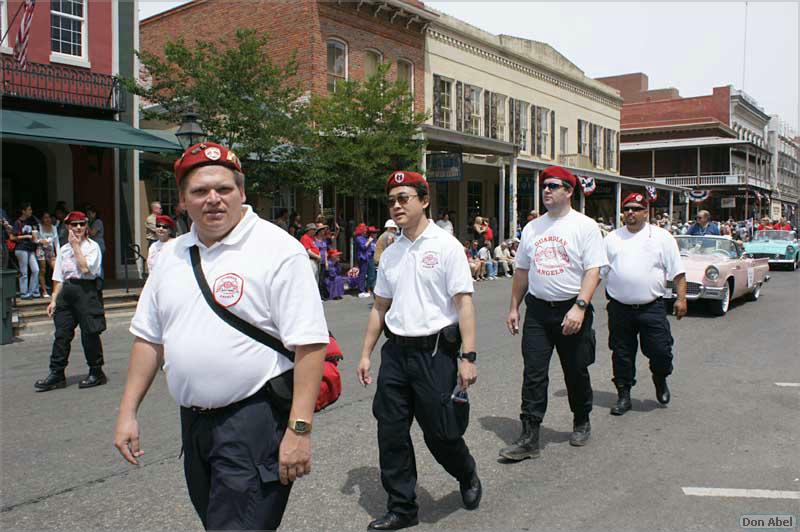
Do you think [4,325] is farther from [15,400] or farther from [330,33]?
[330,33]

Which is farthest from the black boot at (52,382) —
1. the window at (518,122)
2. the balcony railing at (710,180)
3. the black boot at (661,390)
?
the balcony railing at (710,180)

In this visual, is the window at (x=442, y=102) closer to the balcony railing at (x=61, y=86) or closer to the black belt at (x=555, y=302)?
the balcony railing at (x=61, y=86)

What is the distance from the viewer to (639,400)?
21.0 ft

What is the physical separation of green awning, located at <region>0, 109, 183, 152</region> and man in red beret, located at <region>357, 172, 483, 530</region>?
35.3 ft

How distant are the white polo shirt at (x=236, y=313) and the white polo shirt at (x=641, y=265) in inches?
158

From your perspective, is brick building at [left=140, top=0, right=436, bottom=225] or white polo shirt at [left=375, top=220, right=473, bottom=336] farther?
brick building at [left=140, top=0, right=436, bottom=225]

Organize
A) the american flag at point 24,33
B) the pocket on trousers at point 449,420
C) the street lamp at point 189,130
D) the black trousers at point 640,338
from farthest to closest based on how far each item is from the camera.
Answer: the street lamp at point 189,130
the american flag at point 24,33
the black trousers at point 640,338
the pocket on trousers at point 449,420

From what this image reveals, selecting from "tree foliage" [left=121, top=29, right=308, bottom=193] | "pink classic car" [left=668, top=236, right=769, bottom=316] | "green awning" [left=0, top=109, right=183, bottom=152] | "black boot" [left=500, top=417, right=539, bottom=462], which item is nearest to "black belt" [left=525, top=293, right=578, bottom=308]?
"black boot" [left=500, top=417, right=539, bottom=462]

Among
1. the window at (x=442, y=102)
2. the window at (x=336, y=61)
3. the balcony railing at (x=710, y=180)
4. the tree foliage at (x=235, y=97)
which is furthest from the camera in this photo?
the balcony railing at (x=710, y=180)

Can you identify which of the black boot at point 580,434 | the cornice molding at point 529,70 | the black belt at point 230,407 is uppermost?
the cornice molding at point 529,70

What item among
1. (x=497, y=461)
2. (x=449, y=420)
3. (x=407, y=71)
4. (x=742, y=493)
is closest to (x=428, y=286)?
(x=449, y=420)

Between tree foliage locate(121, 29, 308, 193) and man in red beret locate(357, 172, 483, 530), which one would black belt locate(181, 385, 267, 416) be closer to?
man in red beret locate(357, 172, 483, 530)

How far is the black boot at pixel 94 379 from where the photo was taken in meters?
7.21

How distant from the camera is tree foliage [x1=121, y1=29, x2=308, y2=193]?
14.5 m
